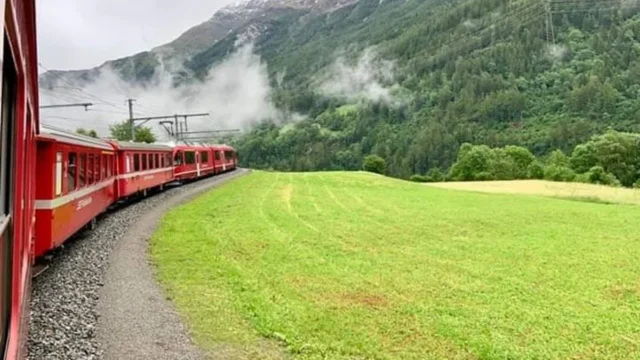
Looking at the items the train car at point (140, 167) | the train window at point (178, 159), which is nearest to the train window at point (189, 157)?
the train window at point (178, 159)

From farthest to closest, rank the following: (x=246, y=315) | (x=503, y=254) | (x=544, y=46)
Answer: (x=544, y=46), (x=503, y=254), (x=246, y=315)

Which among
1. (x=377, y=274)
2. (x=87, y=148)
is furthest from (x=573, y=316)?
(x=87, y=148)

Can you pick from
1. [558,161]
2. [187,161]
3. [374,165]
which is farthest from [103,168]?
[558,161]

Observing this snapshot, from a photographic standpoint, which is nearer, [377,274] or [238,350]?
[238,350]

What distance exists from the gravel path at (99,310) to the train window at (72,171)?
1376mm

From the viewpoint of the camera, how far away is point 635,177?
2859 inches

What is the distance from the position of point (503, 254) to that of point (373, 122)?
12176 centimetres

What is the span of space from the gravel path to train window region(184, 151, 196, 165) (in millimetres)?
21867

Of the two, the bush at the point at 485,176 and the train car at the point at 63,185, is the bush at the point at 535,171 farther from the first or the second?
the train car at the point at 63,185

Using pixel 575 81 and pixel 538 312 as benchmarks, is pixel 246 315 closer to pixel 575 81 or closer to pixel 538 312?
pixel 538 312

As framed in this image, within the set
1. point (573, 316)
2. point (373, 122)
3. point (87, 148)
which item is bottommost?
point (573, 316)

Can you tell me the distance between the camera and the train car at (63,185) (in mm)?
9086

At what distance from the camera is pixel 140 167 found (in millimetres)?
22391

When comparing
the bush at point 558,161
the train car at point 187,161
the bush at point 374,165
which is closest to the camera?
the train car at point 187,161
